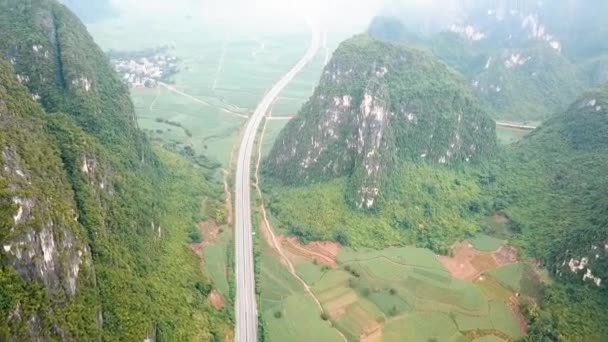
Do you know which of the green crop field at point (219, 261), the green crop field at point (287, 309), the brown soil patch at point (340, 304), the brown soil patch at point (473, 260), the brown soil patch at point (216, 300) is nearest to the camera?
the green crop field at point (287, 309)

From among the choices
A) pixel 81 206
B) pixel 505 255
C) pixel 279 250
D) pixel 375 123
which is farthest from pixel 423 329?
pixel 81 206

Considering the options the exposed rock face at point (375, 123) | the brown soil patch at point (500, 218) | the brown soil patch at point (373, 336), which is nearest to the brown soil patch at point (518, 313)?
the brown soil patch at point (373, 336)

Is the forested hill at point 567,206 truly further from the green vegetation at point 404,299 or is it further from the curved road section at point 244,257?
the curved road section at point 244,257

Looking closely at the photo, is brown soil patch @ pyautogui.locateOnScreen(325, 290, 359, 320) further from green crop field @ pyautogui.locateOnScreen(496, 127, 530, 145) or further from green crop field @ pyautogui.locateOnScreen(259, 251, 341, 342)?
green crop field @ pyautogui.locateOnScreen(496, 127, 530, 145)

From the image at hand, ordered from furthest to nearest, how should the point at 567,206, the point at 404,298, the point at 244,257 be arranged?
the point at 567,206
the point at 244,257
the point at 404,298

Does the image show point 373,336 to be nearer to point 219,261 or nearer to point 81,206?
point 219,261

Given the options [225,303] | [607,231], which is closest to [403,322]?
[225,303]

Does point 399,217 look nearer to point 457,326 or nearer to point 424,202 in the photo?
point 424,202
